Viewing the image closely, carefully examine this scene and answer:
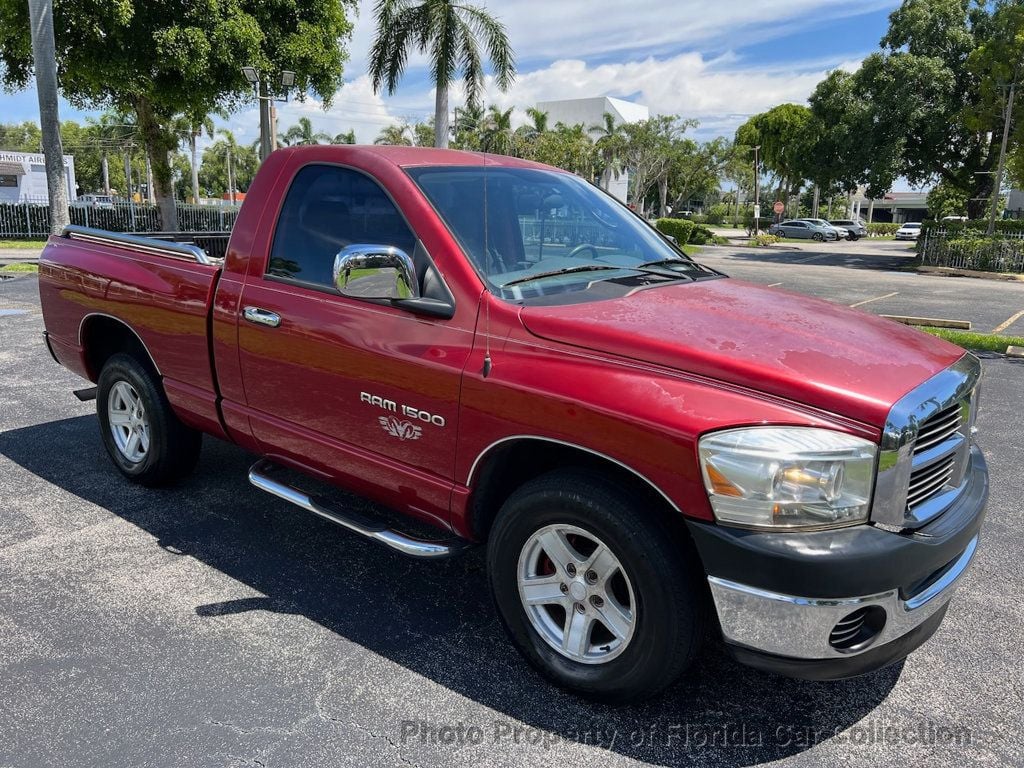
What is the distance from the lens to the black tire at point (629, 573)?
243 centimetres

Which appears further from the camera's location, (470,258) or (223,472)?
(223,472)

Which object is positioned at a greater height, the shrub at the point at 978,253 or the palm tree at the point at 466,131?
the palm tree at the point at 466,131

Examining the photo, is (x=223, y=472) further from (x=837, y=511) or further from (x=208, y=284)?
(x=837, y=511)

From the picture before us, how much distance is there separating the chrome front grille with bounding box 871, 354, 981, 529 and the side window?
193cm

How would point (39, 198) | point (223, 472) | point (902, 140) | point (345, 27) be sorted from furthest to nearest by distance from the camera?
point (39, 198)
point (902, 140)
point (345, 27)
point (223, 472)

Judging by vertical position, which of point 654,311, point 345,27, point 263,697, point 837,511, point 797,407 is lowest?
point 263,697

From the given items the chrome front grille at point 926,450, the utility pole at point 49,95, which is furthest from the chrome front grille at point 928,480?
the utility pole at point 49,95

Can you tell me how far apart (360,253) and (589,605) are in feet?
4.91

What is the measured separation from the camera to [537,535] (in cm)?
273

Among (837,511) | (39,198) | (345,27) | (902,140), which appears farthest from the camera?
(39,198)

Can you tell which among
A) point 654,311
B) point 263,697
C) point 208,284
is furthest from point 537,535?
point 208,284

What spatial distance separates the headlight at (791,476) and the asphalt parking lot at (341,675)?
0.89 meters

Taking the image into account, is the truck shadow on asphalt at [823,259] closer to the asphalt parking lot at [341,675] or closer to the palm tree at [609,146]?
the asphalt parking lot at [341,675]

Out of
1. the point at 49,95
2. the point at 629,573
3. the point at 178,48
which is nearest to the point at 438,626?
the point at 629,573
